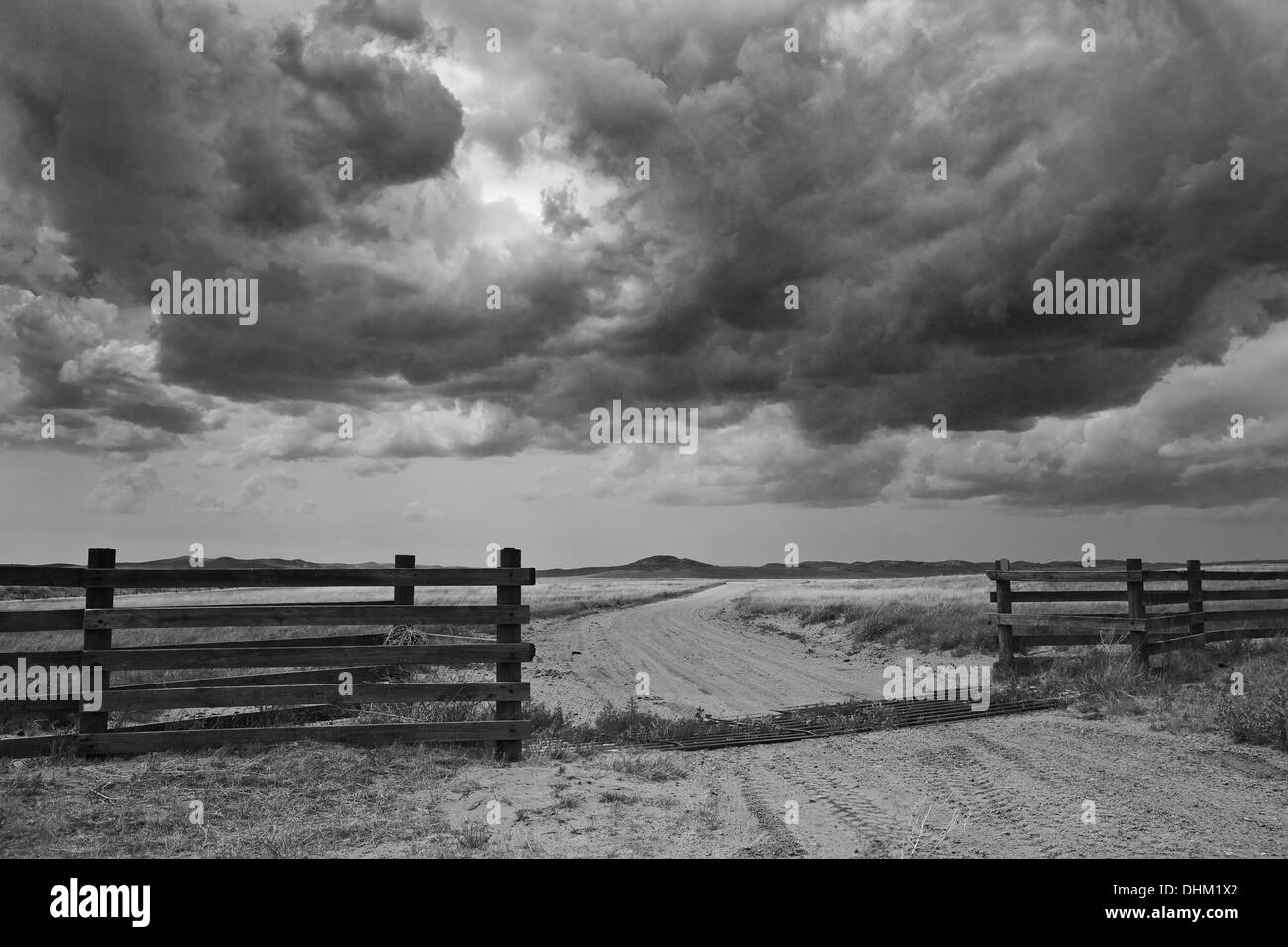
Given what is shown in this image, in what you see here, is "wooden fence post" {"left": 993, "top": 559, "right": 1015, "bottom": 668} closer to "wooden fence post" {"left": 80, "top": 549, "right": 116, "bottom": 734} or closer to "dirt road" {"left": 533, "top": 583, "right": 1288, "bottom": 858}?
"dirt road" {"left": 533, "top": 583, "right": 1288, "bottom": 858}

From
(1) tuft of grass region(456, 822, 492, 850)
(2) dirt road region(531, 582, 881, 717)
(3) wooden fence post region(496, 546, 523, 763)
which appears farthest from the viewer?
(2) dirt road region(531, 582, 881, 717)

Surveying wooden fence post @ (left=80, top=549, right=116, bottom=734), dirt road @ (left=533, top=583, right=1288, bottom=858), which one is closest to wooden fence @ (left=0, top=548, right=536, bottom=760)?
wooden fence post @ (left=80, top=549, right=116, bottom=734)

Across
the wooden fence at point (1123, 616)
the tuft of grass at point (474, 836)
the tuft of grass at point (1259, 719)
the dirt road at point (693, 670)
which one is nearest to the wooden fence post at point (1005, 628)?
the wooden fence at point (1123, 616)

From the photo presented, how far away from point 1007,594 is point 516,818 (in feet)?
37.7

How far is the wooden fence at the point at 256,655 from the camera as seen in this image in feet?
27.5

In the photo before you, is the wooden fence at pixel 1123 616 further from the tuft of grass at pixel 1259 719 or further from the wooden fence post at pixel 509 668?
the wooden fence post at pixel 509 668

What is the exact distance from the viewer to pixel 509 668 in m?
9.41

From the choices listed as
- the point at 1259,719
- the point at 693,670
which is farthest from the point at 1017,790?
the point at 693,670

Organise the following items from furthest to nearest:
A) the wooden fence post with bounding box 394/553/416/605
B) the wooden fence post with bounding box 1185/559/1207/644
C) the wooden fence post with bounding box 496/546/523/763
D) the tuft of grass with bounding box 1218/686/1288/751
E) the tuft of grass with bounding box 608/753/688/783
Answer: the wooden fence post with bounding box 1185/559/1207/644 < the wooden fence post with bounding box 394/553/416/605 < the wooden fence post with bounding box 496/546/523/763 < the tuft of grass with bounding box 1218/686/1288/751 < the tuft of grass with bounding box 608/753/688/783

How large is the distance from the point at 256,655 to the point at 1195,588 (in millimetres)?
16244

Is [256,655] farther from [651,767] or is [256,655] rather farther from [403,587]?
[651,767]

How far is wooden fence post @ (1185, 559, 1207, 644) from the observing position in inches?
628

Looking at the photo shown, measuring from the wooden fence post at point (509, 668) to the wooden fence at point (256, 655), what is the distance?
14 millimetres
